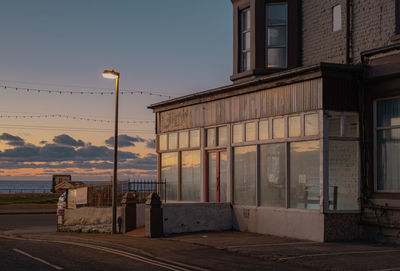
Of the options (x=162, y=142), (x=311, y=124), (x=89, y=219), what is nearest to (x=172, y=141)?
(x=162, y=142)

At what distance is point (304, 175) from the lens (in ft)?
63.0

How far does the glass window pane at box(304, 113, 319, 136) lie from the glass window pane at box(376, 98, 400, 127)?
1.92 metres

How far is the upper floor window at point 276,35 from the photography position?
2325 cm

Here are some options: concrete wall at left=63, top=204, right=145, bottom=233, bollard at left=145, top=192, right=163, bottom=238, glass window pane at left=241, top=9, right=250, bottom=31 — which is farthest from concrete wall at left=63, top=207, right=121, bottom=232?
glass window pane at left=241, top=9, right=250, bottom=31

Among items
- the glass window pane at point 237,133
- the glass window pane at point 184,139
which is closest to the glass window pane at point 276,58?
the glass window pane at point 237,133

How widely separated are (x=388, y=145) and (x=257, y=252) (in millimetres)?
5670

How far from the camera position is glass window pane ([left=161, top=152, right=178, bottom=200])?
26234 millimetres

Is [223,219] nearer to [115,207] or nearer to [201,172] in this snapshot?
[201,172]

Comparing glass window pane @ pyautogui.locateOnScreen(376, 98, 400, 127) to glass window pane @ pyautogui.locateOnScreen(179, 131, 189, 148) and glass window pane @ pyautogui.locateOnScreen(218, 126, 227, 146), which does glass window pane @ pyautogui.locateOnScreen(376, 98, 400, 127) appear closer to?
glass window pane @ pyautogui.locateOnScreen(218, 126, 227, 146)

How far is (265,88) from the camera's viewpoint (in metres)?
20.7

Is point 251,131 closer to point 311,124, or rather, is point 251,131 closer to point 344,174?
point 311,124

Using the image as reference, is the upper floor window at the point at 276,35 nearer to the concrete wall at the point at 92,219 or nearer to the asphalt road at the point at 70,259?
the concrete wall at the point at 92,219

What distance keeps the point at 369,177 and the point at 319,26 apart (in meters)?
6.71

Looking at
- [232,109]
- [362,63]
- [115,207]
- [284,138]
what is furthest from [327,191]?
[115,207]
